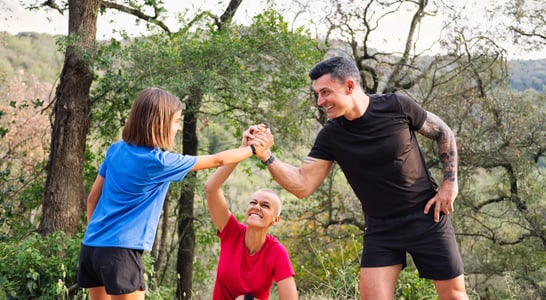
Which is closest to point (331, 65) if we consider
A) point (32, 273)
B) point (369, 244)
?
point (369, 244)

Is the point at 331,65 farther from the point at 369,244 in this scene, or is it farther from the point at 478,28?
the point at 478,28

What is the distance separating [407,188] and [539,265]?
9.59 m

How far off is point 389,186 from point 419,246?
0.38 m

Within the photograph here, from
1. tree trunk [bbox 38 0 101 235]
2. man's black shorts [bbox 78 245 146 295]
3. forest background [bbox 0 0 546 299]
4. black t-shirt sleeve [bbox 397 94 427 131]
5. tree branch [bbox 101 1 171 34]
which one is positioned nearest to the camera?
man's black shorts [bbox 78 245 146 295]

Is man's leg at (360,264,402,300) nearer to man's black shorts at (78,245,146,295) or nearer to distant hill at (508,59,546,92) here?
man's black shorts at (78,245,146,295)

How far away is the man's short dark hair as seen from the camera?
3662 mm

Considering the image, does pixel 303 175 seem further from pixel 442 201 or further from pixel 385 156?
→ pixel 442 201

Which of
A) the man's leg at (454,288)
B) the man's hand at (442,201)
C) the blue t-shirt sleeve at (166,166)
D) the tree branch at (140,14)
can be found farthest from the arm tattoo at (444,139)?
the tree branch at (140,14)

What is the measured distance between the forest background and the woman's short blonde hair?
568 centimetres

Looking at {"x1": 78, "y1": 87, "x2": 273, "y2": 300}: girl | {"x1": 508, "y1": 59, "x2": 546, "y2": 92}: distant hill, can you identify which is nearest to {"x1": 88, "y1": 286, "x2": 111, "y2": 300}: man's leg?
{"x1": 78, "y1": 87, "x2": 273, "y2": 300}: girl

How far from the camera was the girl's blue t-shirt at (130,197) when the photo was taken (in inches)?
126

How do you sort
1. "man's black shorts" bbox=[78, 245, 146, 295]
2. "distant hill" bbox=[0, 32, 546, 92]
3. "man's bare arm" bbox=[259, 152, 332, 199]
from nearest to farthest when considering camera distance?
"man's black shorts" bbox=[78, 245, 146, 295]
"man's bare arm" bbox=[259, 152, 332, 199]
"distant hill" bbox=[0, 32, 546, 92]

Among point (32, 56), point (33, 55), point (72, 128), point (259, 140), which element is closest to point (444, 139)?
point (259, 140)

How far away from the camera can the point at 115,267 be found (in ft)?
10.4
